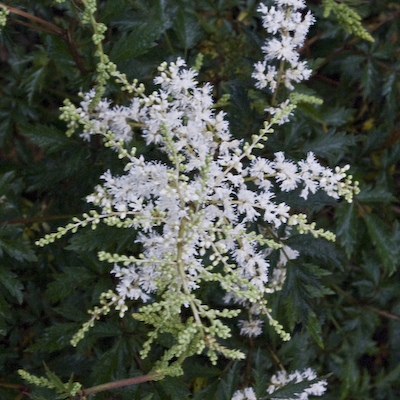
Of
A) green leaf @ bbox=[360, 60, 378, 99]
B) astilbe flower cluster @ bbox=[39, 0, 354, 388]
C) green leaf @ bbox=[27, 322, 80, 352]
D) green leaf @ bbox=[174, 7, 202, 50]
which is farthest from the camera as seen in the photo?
green leaf @ bbox=[360, 60, 378, 99]

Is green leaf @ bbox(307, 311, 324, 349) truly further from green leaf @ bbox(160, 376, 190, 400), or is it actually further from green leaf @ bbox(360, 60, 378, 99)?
green leaf @ bbox(360, 60, 378, 99)

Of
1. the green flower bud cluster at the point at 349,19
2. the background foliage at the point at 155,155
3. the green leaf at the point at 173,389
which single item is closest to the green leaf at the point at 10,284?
the background foliage at the point at 155,155

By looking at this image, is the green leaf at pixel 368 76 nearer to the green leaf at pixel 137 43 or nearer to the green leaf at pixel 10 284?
the green leaf at pixel 137 43

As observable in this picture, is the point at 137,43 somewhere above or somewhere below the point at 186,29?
below

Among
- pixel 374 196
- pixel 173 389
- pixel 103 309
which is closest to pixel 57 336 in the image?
pixel 173 389

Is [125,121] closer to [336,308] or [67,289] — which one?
[67,289]

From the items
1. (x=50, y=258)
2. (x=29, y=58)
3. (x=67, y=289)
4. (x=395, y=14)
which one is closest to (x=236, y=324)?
(x=67, y=289)

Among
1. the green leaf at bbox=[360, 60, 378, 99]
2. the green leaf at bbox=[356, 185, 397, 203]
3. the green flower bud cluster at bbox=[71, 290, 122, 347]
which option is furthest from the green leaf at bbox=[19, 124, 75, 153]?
the green leaf at bbox=[360, 60, 378, 99]

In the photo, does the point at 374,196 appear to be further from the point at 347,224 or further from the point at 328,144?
the point at 328,144
